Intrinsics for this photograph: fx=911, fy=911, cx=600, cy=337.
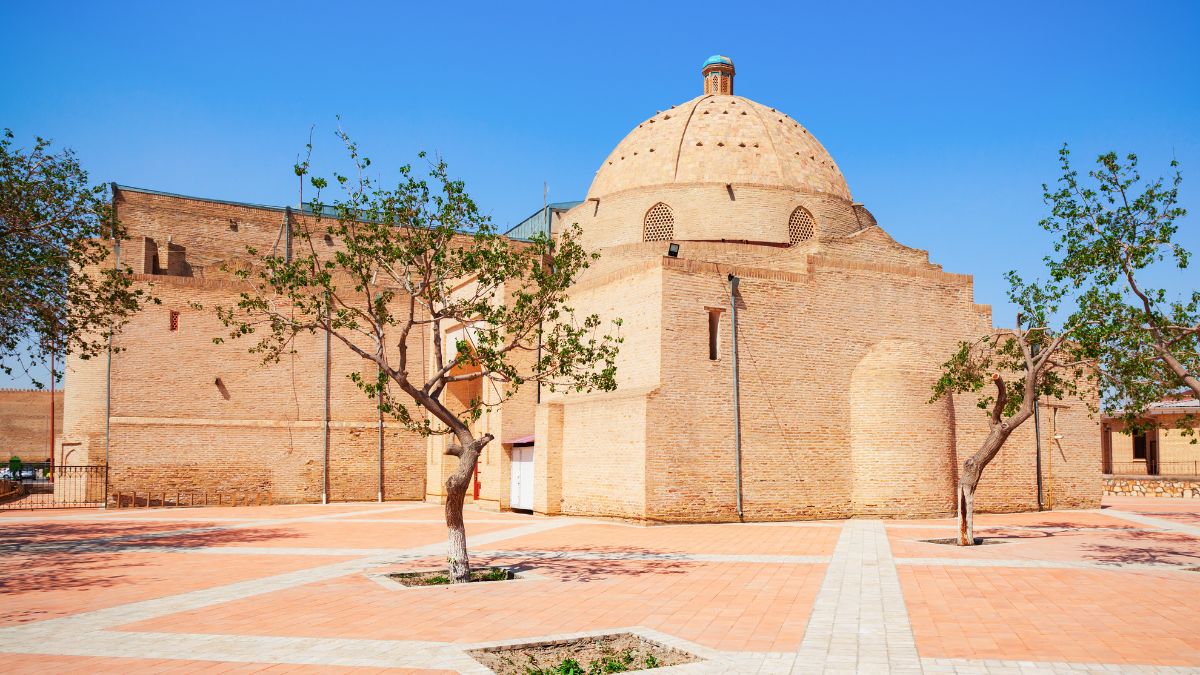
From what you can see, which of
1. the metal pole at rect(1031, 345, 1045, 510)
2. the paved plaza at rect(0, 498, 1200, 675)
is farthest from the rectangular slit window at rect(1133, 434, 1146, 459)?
the paved plaza at rect(0, 498, 1200, 675)

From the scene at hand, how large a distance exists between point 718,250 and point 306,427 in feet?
43.6

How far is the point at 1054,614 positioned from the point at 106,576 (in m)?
11.3

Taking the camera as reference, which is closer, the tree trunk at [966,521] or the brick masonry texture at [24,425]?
the tree trunk at [966,521]

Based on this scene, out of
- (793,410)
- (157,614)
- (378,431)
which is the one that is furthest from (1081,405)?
(157,614)

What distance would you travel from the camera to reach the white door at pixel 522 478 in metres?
23.0

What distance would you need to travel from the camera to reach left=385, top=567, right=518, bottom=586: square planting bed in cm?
1108

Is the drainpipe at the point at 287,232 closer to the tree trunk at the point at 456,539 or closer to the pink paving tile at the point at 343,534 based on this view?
the pink paving tile at the point at 343,534

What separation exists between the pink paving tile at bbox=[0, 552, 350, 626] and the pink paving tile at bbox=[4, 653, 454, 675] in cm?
207

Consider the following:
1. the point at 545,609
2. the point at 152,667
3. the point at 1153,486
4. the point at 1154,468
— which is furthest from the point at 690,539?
the point at 1154,468

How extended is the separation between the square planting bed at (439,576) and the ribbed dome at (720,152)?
18981 millimetres

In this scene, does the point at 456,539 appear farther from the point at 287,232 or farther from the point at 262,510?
the point at 287,232

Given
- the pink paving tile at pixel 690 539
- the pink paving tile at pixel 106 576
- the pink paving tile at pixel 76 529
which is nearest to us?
the pink paving tile at pixel 106 576

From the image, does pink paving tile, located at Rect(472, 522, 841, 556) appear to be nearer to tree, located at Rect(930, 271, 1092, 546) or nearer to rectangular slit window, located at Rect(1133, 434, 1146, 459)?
tree, located at Rect(930, 271, 1092, 546)

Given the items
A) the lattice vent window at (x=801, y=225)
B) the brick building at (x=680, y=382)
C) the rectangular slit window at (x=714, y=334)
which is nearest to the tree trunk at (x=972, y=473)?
the brick building at (x=680, y=382)
